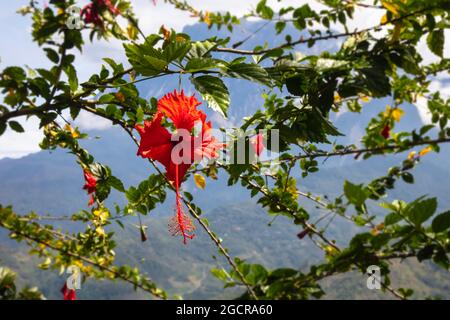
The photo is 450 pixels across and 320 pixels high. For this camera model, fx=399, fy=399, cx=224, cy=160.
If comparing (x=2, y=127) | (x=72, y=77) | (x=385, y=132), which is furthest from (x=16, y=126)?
(x=385, y=132)

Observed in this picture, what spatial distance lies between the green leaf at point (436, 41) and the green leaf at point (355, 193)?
60 centimetres

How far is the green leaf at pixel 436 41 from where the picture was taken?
1.12 m

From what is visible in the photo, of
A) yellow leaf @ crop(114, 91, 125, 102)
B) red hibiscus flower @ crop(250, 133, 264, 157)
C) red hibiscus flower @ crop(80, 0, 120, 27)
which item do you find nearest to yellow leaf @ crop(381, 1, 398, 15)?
red hibiscus flower @ crop(250, 133, 264, 157)

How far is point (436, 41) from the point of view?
44.7 inches

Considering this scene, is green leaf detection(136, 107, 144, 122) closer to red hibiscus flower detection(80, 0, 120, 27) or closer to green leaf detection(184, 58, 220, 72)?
red hibiscus flower detection(80, 0, 120, 27)

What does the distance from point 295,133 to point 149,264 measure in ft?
520

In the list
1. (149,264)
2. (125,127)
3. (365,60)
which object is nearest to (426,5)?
(365,60)

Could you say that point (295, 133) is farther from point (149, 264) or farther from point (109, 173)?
point (149, 264)

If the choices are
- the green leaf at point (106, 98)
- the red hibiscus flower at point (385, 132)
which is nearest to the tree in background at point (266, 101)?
the green leaf at point (106, 98)

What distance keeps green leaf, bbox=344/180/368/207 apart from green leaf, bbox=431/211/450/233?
0.14 metres

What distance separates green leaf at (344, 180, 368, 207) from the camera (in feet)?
2.64

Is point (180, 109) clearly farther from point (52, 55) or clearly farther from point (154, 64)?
point (52, 55)

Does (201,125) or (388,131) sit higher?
(388,131)
